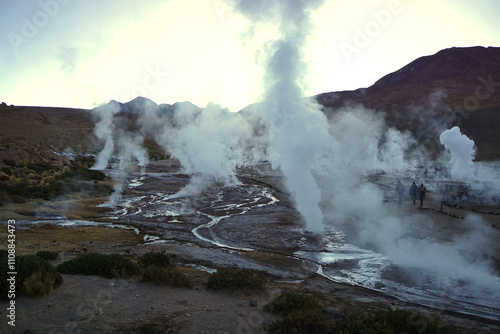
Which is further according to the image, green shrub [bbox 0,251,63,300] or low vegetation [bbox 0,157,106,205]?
low vegetation [bbox 0,157,106,205]

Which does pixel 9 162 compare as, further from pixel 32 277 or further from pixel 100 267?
pixel 32 277

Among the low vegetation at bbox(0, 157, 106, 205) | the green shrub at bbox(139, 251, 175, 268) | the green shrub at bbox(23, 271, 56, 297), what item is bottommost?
the green shrub at bbox(139, 251, 175, 268)

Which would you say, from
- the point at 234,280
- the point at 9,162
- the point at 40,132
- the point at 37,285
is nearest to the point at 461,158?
the point at 234,280

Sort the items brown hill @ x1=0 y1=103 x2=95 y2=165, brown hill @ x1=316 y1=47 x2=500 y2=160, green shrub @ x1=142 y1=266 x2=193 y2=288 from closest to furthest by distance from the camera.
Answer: green shrub @ x1=142 y1=266 x2=193 y2=288
brown hill @ x1=0 y1=103 x2=95 y2=165
brown hill @ x1=316 y1=47 x2=500 y2=160

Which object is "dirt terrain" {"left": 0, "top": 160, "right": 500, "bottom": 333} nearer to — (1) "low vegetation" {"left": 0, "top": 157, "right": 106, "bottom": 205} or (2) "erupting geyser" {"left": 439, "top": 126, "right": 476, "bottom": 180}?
(1) "low vegetation" {"left": 0, "top": 157, "right": 106, "bottom": 205}

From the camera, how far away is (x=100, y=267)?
9.53m

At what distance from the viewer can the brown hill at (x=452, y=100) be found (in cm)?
9134

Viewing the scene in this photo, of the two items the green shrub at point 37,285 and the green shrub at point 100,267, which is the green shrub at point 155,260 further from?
the green shrub at point 37,285

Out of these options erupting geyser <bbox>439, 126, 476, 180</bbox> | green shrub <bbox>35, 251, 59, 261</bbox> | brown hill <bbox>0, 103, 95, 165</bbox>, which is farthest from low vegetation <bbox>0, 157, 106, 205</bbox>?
erupting geyser <bbox>439, 126, 476, 180</bbox>

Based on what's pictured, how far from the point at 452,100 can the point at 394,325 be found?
136476 mm

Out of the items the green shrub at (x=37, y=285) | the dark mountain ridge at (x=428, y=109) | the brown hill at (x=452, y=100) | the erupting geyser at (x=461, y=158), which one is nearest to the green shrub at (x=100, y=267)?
the green shrub at (x=37, y=285)

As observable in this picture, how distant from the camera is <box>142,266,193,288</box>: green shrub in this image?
30.6 ft

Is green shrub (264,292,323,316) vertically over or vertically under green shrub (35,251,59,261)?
under

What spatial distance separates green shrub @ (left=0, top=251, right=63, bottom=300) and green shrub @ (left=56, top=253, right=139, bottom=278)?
1.24 m
